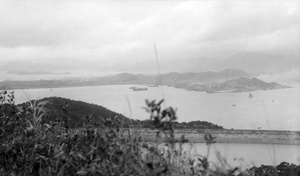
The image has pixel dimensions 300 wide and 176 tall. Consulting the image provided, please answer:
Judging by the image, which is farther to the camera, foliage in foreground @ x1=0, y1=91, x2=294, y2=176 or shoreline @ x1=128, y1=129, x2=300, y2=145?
shoreline @ x1=128, y1=129, x2=300, y2=145

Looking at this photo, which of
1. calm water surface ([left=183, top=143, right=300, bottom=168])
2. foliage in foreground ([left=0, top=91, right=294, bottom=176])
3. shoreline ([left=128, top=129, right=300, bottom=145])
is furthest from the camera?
shoreline ([left=128, top=129, right=300, bottom=145])

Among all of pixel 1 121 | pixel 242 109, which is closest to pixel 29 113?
pixel 1 121

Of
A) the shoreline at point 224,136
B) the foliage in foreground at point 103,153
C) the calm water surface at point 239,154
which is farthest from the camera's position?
the shoreline at point 224,136

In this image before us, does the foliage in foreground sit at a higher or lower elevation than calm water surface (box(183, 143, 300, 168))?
higher

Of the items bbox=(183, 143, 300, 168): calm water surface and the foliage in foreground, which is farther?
bbox=(183, 143, 300, 168): calm water surface

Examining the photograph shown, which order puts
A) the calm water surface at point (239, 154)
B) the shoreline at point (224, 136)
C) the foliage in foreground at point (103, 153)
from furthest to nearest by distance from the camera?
the shoreline at point (224, 136) < the calm water surface at point (239, 154) < the foliage in foreground at point (103, 153)

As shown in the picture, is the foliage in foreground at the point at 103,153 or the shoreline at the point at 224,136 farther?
the shoreline at the point at 224,136

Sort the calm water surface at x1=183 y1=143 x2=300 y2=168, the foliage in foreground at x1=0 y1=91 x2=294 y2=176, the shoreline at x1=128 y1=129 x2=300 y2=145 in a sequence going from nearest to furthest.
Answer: the foliage in foreground at x1=0 y1=91 x2=294 y2=176 → the calm water surface at x1=183 y1=143 x2=300 y2=168 → the shoreline at x1=128 y1=129 x2=300 y2=145

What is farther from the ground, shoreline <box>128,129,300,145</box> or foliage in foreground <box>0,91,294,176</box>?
foliage in foreground <box>0,91,294,176</box>
